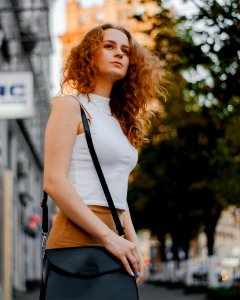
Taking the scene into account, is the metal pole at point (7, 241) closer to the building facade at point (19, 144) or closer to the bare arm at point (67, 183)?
the building facade at point (19, 144)

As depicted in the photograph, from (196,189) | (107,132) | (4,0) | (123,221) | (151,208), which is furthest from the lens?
(151,208)

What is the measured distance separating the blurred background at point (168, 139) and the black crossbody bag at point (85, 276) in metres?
1.12

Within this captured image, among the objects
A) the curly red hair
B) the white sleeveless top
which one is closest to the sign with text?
the curly red hair

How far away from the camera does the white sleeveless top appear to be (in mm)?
2898

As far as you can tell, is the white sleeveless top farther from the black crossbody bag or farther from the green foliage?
the green foliage

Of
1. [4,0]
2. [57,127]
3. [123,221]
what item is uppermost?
[57,127]

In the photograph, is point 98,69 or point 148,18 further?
point 148,18

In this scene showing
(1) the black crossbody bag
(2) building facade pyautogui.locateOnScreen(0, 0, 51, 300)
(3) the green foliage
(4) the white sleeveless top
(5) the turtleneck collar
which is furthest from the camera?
(2) building facade pyautogui.locateOnScreen(0, 0, 51, 300)

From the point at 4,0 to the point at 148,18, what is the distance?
16.1 meters

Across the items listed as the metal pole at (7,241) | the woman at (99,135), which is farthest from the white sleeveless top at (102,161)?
the metal pole at (7,241)

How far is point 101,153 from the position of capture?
9.61ft

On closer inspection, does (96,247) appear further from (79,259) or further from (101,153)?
(101,153)

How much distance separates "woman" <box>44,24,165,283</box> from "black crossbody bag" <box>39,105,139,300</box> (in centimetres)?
3

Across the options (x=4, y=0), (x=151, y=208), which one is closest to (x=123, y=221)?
(x=4, y=0)
